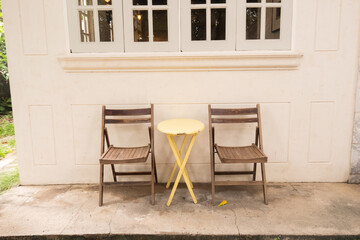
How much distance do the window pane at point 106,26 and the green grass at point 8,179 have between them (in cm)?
231

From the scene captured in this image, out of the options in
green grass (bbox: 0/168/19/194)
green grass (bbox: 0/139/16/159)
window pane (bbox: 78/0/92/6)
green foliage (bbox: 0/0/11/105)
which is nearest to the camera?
window pane (bbox: 78/0/92/6)

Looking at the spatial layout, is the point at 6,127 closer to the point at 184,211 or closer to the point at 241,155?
the point at 184,211

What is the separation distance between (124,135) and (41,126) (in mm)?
1074

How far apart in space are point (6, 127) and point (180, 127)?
18.5ft

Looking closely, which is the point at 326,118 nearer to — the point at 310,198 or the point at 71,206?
the point at 310,198

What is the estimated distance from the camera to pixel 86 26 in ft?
11.2

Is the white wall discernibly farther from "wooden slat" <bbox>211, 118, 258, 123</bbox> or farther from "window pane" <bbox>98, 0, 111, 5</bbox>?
"window pane" <bbox>98, 0, 111, 5</bbox>

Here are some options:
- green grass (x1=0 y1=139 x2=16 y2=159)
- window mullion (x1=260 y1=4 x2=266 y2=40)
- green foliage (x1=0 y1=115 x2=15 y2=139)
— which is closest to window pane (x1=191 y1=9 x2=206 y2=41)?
window mullion (x1=260 y1=4 x2=266 y2=40)

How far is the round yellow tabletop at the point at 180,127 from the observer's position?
9.30ft

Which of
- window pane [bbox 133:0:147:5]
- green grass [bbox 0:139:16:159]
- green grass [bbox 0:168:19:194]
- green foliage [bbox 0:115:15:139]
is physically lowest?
green grass [bbox 0:168:19:194]

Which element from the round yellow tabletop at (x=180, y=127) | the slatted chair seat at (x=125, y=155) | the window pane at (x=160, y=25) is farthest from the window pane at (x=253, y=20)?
the slatted chair seat at (x=125, y=155)

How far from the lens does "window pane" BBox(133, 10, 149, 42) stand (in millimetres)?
3354

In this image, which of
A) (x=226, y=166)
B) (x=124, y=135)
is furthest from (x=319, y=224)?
(x=124, y=135)

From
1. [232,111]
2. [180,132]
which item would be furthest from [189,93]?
→ [180,132]
